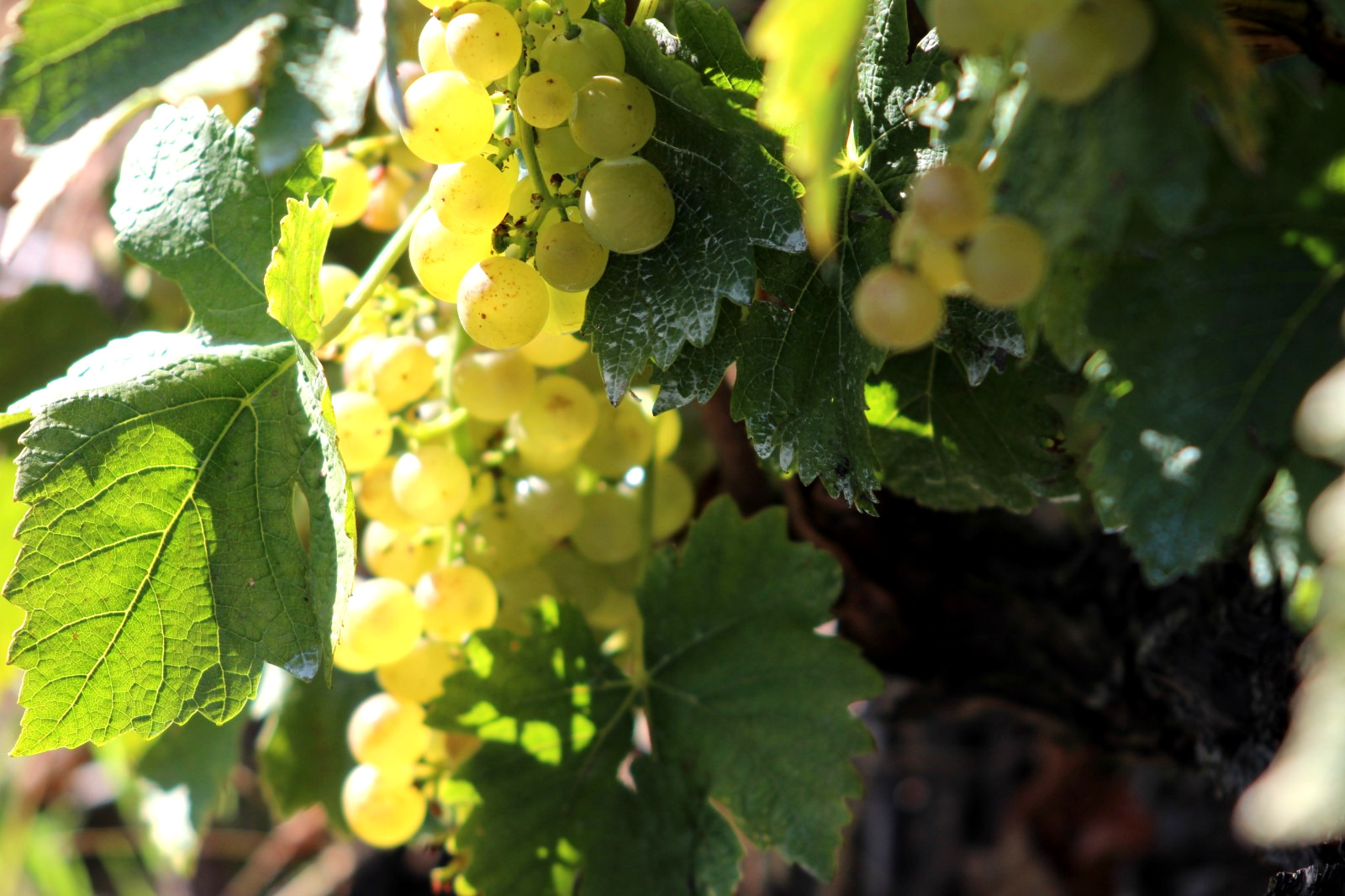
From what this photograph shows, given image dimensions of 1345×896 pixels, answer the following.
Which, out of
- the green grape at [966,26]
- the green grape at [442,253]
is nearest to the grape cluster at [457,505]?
the green grape at [442,253]

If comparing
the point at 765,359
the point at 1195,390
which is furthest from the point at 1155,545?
the point at 765,359

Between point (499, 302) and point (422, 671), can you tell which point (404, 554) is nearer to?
point (422, 671)

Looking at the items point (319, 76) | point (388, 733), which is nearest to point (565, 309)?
point (319, 76)

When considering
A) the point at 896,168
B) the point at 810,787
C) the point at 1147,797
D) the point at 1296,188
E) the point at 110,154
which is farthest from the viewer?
the point at 1147,797

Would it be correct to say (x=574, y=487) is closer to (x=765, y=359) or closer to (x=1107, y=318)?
(x=765, y=359)

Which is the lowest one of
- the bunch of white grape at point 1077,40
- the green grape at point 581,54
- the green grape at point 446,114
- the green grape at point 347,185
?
the green grape at point 347,185

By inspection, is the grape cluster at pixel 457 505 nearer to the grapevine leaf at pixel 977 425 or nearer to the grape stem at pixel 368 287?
the grape stem at pixel 368 287
